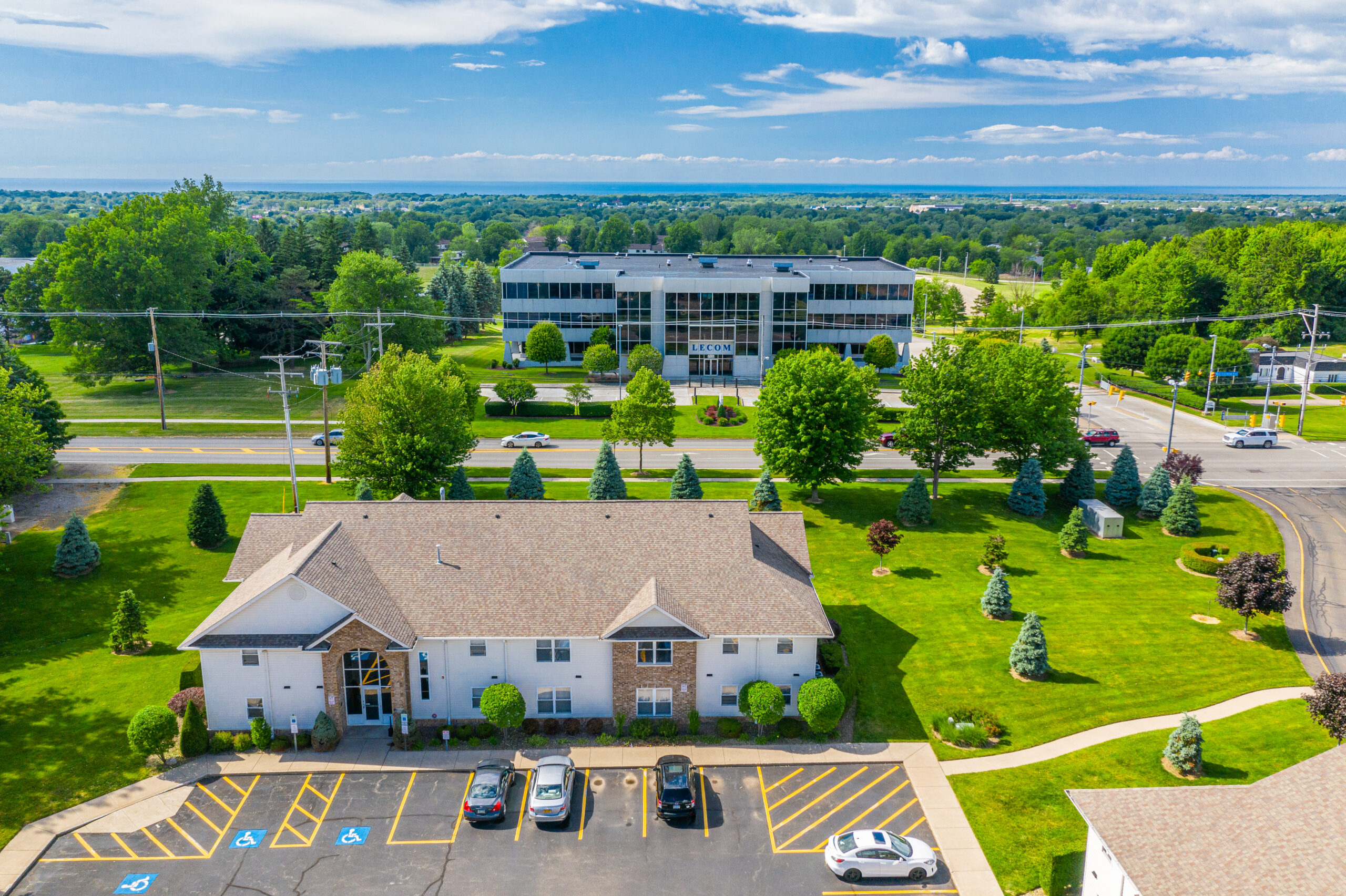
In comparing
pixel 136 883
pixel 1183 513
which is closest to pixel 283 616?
pixel 136 883

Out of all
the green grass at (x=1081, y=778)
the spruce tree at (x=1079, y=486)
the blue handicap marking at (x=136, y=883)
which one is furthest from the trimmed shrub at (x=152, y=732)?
the spruce tree at (x=1079, y=486)

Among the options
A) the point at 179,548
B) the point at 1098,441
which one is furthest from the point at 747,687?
the point at 1098,441

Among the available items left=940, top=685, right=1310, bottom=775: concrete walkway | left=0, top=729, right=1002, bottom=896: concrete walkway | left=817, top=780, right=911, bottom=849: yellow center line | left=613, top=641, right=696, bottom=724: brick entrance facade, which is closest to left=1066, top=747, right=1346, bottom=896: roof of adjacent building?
left=0, top=729, right=1002, bottom=896: concrete walkway

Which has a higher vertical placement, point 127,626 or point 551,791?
point 127,626

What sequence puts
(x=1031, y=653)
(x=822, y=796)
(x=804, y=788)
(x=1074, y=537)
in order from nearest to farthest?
(x=822, y=796)
(x=804, y=788)
(x=1031, y=653)
(x=1074, y=537)

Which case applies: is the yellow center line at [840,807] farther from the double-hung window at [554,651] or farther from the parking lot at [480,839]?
the double-hung window at [554,651]

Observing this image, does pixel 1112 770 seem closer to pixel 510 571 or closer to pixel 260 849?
pixel 510 571

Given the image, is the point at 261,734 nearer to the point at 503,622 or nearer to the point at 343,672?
the point at 343,672

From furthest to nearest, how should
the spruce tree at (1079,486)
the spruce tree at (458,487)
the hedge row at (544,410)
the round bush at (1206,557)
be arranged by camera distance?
the hedge row at (544,410) < the spruce tree at (1079,486) < the spruce tree at (458,487) < the round bush at (1206,557)
